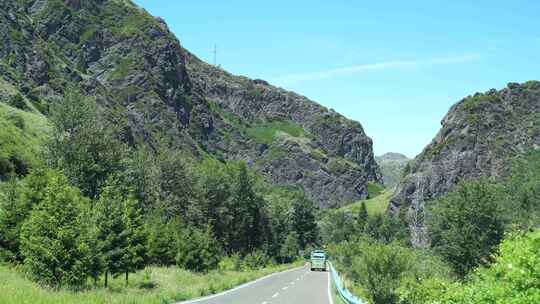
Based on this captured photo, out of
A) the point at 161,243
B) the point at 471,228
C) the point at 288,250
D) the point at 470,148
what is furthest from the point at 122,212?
the point at 470,148

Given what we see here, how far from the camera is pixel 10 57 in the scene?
136 m

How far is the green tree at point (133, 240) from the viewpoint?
31430 mm

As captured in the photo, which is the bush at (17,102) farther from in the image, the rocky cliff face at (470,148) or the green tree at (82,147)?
the rocky cliff face at (470,148)

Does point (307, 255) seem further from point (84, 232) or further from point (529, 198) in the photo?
point (84, 232)

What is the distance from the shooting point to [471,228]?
61.0 m

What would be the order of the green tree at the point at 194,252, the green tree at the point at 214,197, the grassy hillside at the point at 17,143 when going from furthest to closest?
1. the green tree at the point at 214,197
2. the grassy hillside at the point at 17,143
3. the green tree at the point at 194,252

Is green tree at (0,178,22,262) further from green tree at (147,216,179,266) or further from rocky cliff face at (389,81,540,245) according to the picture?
rocky cliff face at (389,81,540,245)

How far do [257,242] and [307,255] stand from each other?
1316 inches

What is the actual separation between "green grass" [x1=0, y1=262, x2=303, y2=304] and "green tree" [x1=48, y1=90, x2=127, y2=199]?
60.2 feet

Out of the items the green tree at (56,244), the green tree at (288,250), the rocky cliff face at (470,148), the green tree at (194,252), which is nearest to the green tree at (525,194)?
the rocky cliff face at (470,148)

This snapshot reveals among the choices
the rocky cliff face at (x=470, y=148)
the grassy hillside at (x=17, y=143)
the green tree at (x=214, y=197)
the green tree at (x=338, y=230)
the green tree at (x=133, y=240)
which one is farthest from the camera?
the rocky cliff face at (x=470, y=148)

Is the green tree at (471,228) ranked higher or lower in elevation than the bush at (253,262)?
higher

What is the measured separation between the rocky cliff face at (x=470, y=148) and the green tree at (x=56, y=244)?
166 m

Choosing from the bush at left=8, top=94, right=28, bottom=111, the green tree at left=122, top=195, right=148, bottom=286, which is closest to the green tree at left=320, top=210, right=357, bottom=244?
the bush at left=8, top=94, right=28, bottom=111
